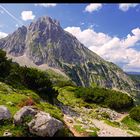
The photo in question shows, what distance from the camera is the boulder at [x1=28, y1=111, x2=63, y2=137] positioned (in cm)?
2103

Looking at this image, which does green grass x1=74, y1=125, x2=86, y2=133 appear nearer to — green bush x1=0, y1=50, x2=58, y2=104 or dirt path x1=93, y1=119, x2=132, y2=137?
dirt path x1=93, y1=119, x2=132, y2=137

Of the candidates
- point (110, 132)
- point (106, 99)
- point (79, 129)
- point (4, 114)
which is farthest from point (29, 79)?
point (4, 114)

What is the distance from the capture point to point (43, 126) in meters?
21.1

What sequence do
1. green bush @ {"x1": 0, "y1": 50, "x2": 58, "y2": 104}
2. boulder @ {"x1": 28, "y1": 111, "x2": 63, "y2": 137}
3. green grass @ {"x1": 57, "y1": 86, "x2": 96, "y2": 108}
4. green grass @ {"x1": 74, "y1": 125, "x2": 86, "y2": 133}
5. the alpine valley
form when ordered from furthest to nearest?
green grass @ {"x1": 57, "y1": 86, "x2": 96, "y2": 108} → green bush @ {"x1": 0, "y1": 50, "x2": 58, "y2": 104} → green grass @ {"x1": 74, "y1": 125, "x2": 86, "y2": 133} → the alpine valley → boulder @ {"x1": 28, "y1": 111, "x2": 63, "y2": 137}

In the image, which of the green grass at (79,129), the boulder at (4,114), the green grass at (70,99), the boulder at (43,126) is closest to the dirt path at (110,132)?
the green grass at (79,129)

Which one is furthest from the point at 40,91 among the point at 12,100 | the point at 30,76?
the point at 12,100

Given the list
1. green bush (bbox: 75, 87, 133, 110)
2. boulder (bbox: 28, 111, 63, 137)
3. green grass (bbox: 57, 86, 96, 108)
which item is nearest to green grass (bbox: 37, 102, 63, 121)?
boulder (bbox: 28, 111, 63, 137)

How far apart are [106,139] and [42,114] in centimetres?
1836

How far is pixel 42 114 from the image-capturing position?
2220 cm

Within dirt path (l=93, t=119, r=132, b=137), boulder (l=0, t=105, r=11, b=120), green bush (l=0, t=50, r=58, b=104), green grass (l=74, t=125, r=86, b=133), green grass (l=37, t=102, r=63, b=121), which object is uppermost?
green bush (l=0, t=50, r=58, b=104)

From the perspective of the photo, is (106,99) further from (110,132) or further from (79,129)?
(79,129)

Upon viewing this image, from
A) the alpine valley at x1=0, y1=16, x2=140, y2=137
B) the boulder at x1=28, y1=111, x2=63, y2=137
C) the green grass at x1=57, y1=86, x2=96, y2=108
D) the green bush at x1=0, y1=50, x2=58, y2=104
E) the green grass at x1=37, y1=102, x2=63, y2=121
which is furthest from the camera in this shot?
the green grass at x1=57, y1=86, x2=96, y2=108

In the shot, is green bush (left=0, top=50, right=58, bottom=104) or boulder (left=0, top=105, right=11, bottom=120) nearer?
boulder (left=0, top=105, right=11, bottom=120)

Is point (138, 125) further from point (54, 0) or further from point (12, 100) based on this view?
point (54, 0)
